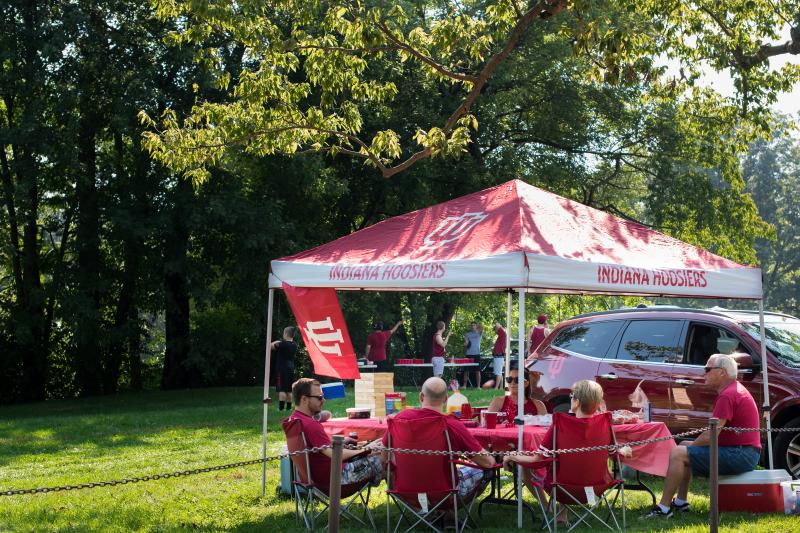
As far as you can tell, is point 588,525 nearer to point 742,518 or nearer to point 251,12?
point 742,518

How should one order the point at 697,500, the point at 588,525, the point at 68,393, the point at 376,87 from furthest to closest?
1. the point at 68,393
2. the point at 376,87
3. the point at 697,500
4. the point at 588,525

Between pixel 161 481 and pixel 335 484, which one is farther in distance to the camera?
pixel 161 481

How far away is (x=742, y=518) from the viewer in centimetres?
860

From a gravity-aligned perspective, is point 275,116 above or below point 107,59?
below

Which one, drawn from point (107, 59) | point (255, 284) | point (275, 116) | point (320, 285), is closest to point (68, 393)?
point (255, 284)

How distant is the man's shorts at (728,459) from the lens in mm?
8734

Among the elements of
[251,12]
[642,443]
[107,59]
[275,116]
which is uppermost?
[107,59]

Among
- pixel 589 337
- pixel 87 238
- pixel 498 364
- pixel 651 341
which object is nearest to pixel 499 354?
pixel 498 364

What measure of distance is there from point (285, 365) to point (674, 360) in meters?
9.52

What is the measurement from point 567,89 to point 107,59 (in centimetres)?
1297

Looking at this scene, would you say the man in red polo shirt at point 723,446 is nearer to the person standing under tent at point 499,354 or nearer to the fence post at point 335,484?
the fence post at point 335,484

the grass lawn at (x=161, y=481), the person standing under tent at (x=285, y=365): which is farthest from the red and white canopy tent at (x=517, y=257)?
the person standing under tent at (x=285, y=365)

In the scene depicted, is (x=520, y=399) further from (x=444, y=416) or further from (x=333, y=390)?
(x=333, y=390)

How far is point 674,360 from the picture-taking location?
11.4 m
